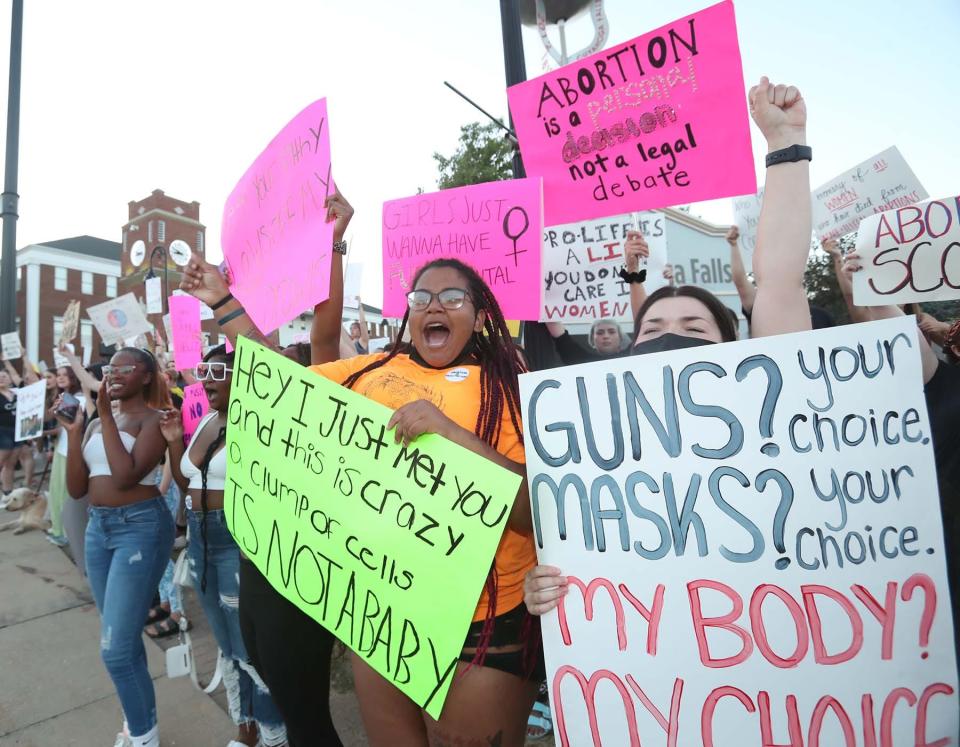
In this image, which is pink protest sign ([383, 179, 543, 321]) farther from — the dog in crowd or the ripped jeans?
the dog in crowd

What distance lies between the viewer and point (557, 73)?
8.39 feet

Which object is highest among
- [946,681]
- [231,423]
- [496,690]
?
[231,423]

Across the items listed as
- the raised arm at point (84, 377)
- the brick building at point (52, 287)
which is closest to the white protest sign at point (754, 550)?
the raised arm at point (84, 377)

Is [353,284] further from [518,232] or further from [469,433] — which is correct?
[469,433]

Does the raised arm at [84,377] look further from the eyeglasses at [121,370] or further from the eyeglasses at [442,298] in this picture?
the eyeglasses at [442,298]

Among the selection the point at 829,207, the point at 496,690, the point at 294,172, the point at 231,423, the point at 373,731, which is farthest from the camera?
the point at 829,207

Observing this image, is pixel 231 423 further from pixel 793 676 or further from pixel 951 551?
pixel 951 551

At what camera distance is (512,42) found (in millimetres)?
3750

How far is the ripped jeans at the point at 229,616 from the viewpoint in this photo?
247 centimetres

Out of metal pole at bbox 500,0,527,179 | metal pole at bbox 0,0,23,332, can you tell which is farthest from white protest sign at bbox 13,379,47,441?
metal pole at bbox 500,0,527,179

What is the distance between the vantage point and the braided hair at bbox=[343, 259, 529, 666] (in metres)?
1.41

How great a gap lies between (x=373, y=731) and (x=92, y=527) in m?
1.95

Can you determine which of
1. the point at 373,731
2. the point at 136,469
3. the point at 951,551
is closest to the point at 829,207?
the point at 951,551

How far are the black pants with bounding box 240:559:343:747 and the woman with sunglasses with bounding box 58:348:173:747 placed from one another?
36.9 inches
